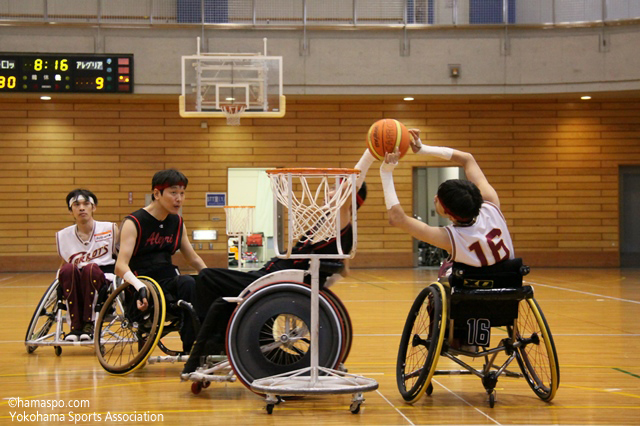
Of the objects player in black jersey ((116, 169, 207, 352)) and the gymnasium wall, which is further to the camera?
the gymnasium wall

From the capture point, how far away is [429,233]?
356 cm

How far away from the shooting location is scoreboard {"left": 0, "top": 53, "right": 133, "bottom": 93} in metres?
13.2

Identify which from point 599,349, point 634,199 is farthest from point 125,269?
point 634,199

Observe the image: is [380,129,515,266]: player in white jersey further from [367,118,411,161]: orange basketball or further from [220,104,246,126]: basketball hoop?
[220,104,246,126]: basketball hoop

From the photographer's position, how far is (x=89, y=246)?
18.5ft

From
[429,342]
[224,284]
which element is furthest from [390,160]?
[224,284]

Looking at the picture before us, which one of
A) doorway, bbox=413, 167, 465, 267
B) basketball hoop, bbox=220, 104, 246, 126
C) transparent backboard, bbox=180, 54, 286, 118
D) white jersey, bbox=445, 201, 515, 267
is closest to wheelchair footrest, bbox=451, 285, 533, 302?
white jersey, bbox=445, 201, 515, 267

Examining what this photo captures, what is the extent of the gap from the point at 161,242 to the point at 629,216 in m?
13.2

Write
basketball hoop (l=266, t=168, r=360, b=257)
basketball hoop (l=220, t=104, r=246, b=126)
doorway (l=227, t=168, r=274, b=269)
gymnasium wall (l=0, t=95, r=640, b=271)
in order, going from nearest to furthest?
1. basketball hoop (l=266, t=168, r=360, b=257)
2. basketball hoop (l=220, t=104, r=246, b=126)
3. gymnasium wall (l=0, t=95, r=640, b=271)
4. doorway (l=227, t=168, r=274, b=269)

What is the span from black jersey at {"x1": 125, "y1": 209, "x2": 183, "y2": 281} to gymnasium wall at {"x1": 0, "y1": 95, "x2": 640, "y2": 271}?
10032 millimetres

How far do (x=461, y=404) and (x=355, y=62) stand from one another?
10894 mm

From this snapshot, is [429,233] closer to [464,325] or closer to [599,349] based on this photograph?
[464,325]

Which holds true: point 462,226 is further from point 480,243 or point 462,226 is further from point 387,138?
point 387,138

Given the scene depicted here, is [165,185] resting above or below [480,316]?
above
